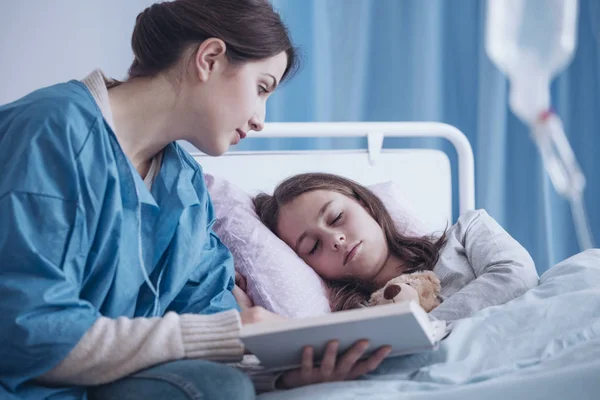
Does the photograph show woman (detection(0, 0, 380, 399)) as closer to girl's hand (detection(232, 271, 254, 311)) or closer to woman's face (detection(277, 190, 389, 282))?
girl's hand (detection(232, 271, 254, 311))

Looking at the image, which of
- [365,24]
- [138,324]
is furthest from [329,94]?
[138,324]

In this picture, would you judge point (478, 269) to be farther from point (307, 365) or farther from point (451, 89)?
point (451, 89)

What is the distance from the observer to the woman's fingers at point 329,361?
1.03m

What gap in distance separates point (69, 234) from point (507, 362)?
2.10ft

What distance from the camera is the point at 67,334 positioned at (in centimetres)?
98

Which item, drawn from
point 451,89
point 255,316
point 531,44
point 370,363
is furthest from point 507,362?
point 451,89

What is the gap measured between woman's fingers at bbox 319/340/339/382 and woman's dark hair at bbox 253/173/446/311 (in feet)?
1.77

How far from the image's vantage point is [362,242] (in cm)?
167

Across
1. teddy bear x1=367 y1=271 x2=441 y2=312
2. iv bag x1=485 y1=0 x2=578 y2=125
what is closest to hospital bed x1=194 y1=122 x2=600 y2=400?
teddy bear x1=367 y1=271 x2=441 y2=312

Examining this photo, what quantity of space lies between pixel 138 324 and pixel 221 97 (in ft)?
1.44

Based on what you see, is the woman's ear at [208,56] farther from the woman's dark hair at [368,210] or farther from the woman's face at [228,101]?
the woman's dark hair at [368,210]

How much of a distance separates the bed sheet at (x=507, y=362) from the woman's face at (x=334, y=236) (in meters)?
0.43

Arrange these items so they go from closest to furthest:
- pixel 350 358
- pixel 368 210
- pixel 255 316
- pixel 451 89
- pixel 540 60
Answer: pixel 540 60 < pixel 350 358 < pixel 255 316 < pixel 368 210 < pixel 451 89

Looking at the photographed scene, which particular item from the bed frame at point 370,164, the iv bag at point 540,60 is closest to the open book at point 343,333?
the iv bag at point 540,60
